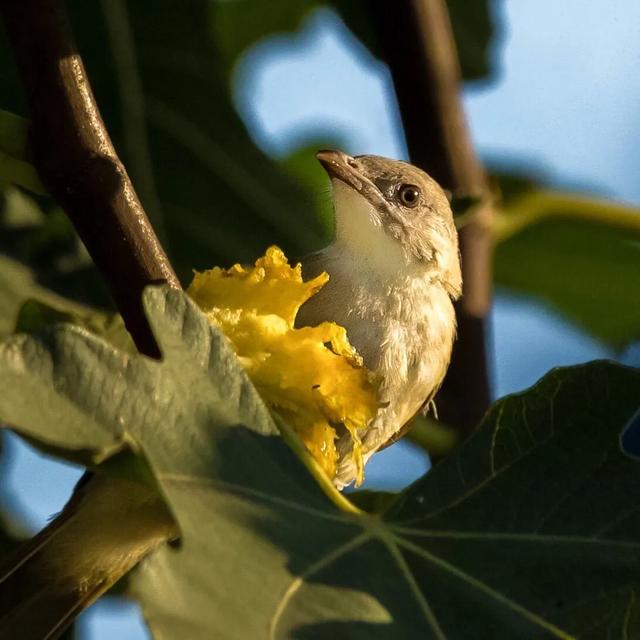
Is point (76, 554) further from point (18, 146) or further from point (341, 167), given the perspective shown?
point (341, 167)

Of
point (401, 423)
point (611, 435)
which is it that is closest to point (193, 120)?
point (401, 423)

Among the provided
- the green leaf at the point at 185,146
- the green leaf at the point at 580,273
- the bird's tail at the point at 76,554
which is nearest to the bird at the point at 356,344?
the bird's tail at the point at 76,554

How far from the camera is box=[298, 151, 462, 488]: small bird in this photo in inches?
149

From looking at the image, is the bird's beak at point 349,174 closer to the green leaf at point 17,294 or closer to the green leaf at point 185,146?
the green leaf at point 185,146

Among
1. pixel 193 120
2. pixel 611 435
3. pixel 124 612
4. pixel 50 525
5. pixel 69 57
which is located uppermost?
pixel 69 57

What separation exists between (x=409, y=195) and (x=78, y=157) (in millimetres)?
2436

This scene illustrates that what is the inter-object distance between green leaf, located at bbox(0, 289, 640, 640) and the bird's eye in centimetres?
223

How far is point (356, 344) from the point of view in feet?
12.3

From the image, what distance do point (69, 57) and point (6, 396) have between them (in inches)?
27.1

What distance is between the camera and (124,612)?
4.07 m

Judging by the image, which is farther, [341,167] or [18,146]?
[341,167]


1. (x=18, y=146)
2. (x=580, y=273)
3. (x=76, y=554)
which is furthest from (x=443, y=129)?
(x=18, y=146)

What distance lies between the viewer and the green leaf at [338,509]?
189 cm

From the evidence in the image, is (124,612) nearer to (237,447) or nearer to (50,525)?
(50,525)
